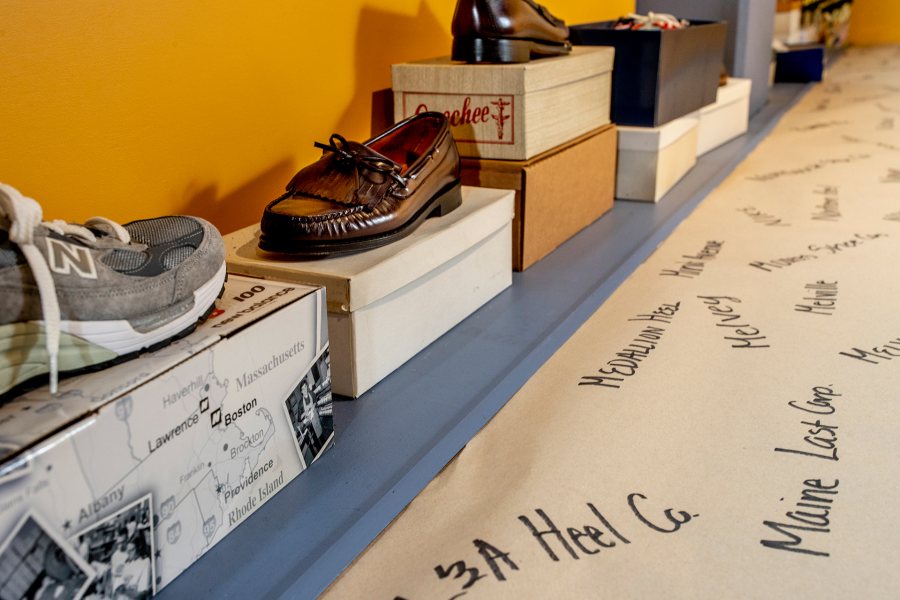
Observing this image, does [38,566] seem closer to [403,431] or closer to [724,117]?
[403,431]

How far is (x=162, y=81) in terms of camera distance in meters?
0.86

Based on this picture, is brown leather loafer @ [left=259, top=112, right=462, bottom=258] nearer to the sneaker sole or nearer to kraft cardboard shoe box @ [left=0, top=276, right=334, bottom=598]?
kraft cardboard shoe box @ [left=0, top=276, right=334, bottom=598]

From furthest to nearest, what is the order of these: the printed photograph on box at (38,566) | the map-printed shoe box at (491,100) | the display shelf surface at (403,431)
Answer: the map-printed shoe box at (491,100), the display shelf surface at (403,431), the printed photograph on box at (38,566)

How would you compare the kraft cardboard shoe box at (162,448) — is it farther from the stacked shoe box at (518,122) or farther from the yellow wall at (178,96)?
the stacked shoe box at (518,122)

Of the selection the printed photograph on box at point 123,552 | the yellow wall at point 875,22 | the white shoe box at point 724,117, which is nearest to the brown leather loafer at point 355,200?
the printed photograph on box at point 123,552

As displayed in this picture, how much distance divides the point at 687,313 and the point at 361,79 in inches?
22.4

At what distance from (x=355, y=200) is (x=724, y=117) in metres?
1.47

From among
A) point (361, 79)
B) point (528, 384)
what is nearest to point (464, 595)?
point (528, 384)

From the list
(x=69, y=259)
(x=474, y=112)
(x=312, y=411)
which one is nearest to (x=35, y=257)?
(x=69, y=259)

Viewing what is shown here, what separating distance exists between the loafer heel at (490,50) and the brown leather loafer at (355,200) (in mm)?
214

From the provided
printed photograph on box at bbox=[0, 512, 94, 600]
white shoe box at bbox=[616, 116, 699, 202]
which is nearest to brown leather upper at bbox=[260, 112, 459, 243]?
printed photograph on box at bbox=[0, 512, 94, 600]

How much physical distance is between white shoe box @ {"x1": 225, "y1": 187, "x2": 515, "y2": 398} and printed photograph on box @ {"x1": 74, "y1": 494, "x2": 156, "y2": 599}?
28cm

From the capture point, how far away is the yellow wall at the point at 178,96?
28.9 inches

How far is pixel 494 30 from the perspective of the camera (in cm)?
108
